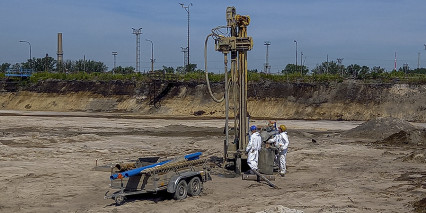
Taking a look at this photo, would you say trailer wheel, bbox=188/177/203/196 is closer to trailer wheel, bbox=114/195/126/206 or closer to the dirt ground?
the dirt ground

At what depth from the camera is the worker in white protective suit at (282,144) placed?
16844 millimetres

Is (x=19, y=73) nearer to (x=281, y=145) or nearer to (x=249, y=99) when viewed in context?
(x=249, y=99)

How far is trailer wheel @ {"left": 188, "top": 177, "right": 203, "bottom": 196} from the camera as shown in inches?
537

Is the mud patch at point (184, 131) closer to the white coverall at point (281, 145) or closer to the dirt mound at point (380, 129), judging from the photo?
the dirt mound at point (380, 129)

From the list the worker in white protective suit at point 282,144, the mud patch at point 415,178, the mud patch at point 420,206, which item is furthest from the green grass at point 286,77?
the mud patch at point 420,206

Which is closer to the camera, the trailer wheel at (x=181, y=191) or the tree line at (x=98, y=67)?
the trailer wheel at (x=181, y=191)

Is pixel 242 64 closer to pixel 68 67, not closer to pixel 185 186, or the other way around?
pixel 185 186

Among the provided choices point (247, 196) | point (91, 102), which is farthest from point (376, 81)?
point (247, 196)

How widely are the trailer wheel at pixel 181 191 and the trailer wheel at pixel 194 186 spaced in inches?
6.7

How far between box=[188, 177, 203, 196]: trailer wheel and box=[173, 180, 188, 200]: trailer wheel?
17 cm

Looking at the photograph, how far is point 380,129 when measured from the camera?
99.1 ft

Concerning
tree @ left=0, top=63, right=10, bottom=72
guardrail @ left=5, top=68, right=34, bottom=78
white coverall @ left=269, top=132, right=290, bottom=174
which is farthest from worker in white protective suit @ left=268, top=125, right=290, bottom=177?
tree @ left=0, top=63, right=10, bottom=72

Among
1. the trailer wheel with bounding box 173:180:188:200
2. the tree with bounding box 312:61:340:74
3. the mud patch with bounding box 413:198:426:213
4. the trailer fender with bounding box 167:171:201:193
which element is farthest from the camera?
the tree with bounding box 312:61:340:74

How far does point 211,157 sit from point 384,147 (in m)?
9.13
